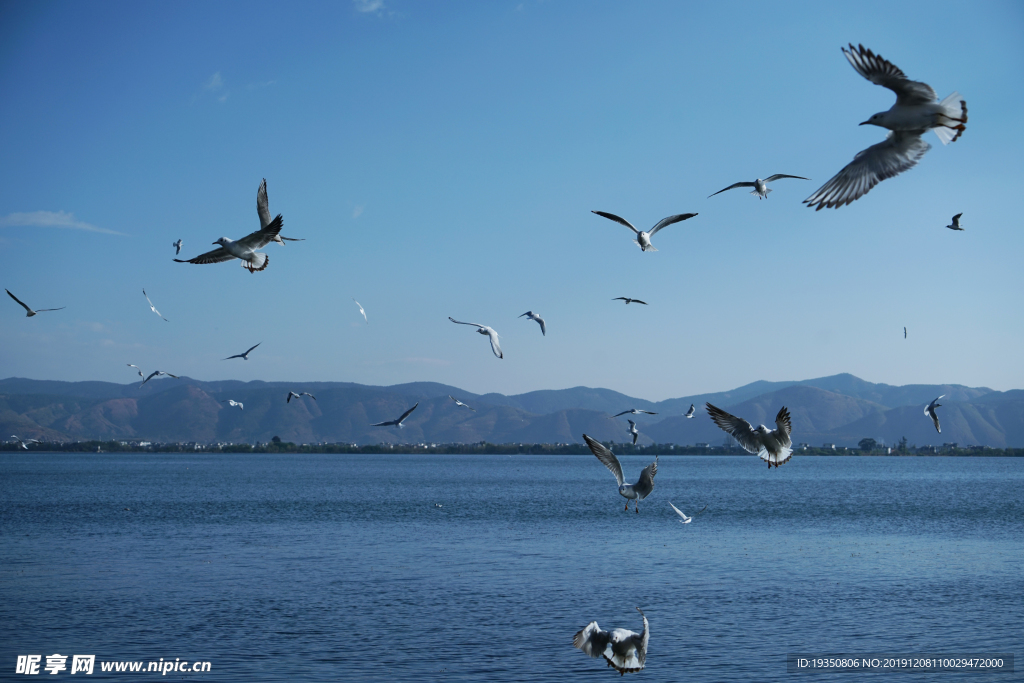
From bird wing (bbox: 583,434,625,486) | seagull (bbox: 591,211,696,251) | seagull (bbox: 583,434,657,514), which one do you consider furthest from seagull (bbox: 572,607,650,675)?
seagull (bbox: 591,211,696,251)

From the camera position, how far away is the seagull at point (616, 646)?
14.3m

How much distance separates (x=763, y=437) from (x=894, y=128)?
5.47m

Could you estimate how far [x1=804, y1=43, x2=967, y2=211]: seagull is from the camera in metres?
8.21

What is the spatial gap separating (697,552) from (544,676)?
926 inches

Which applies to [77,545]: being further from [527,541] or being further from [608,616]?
[608,616]

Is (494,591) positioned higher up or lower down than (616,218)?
lower down

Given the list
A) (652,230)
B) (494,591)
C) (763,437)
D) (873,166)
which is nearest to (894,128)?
(873,166)

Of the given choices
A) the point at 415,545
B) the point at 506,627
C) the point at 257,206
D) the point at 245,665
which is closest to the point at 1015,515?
the point at 415,545

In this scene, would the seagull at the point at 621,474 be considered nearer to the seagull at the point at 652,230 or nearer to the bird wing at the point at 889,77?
the seagull at the point at 652,230

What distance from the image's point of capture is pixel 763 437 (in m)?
12.7

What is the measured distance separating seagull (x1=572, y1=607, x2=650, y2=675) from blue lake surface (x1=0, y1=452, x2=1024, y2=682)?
25.5 ft

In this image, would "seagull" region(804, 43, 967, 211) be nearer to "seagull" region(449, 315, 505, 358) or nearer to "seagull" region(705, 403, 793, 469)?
"seagull" region(705, 403, 793, 469)

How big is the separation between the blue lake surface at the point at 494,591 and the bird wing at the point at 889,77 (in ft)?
58.0

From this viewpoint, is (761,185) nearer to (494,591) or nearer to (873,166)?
(873,166)
